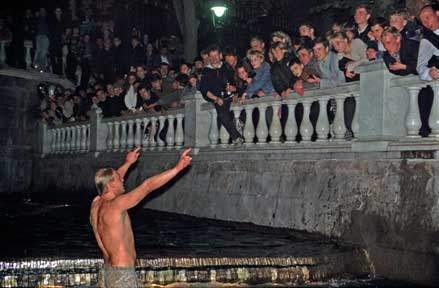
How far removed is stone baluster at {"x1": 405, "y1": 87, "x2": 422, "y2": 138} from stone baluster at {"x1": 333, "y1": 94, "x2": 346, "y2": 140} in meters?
1.06

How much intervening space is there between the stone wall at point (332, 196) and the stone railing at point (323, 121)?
0.20 m

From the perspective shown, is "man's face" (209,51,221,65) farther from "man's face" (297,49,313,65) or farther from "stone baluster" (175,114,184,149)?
"man's face" (297,49,313,65)

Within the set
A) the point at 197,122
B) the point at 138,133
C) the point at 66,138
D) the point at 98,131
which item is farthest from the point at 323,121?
the point at 66,138

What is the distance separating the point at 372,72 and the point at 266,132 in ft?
7.99

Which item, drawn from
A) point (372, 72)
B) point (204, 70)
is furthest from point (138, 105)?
point (372, 72)

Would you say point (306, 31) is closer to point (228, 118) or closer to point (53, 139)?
point (228, 118)

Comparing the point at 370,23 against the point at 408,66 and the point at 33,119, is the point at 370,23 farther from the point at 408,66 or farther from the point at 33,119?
the point at 33,119

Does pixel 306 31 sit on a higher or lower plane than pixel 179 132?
higher

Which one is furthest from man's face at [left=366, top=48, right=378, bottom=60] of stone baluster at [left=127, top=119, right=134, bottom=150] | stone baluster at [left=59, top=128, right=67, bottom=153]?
stone baluster at [left=59, top=128, right=67, bottom=153]

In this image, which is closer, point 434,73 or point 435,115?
point 434,73

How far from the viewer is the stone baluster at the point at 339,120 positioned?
8.70 meters

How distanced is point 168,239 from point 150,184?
4.17 meters

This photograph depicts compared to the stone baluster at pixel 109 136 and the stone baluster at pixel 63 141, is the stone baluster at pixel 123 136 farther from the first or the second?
the stone baluster at pixel 63 141

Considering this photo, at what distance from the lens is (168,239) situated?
9234mm
